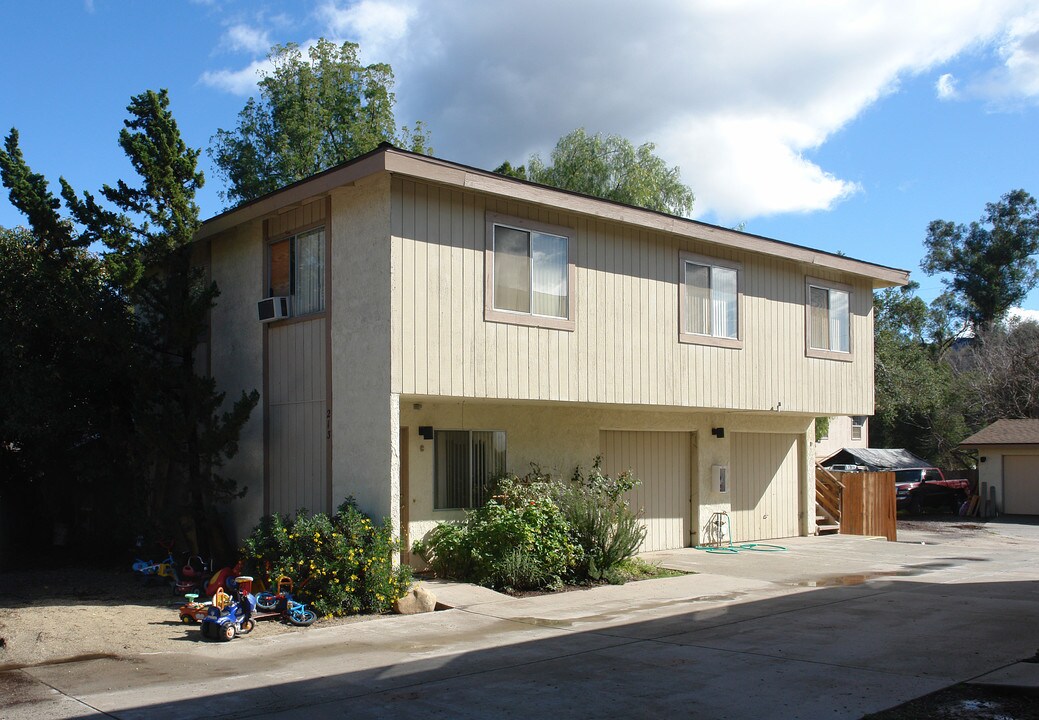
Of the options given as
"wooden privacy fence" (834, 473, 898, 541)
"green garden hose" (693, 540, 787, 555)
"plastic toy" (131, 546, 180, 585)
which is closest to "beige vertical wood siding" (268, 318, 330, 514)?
"plastic toy" (131, 546, 180, 585)

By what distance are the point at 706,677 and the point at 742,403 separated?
30.9 feet

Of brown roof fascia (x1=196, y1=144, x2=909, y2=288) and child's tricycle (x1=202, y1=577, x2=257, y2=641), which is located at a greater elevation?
brown roof fascia (x1=196, y1=144, x2=909, y2=288)

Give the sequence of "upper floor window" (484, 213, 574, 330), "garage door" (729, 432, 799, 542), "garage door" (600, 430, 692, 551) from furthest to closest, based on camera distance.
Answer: "garage door" (729, 432, 799, 542)
"garage door" (600, 430, 692, 551)
"upper floor window" (484, 213, 574, 330)

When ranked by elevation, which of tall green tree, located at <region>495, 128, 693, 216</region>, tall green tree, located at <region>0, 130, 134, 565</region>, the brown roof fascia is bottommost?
tall green tree, located at <region>0, 130, 134, 565</region>

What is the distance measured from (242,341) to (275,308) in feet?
4.93

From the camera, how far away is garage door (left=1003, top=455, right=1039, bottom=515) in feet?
97.7

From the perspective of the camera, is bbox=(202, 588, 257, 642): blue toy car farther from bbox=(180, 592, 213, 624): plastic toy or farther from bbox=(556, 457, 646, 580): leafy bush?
bbox=(556, 457, 646, 580): leafy bush

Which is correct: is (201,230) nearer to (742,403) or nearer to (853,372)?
(742,403)

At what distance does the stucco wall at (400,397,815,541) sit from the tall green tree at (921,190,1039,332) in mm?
35726

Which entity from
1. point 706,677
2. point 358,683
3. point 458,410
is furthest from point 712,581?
point 358,683

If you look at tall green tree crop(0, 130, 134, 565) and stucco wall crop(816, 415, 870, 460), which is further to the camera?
stucco wall crop(816, 415, 870, 460)

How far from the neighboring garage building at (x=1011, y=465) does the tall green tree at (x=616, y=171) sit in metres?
13.4

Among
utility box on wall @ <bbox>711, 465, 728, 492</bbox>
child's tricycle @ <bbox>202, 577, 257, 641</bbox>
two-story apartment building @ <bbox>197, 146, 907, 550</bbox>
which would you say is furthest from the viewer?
utility box on wall @ <bbox>711, 465, 728, 492</bbox>

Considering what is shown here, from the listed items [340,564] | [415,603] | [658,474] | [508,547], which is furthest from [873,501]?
[340,564]
